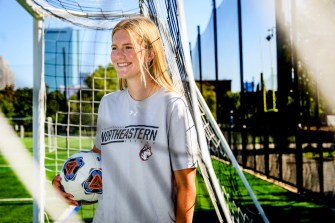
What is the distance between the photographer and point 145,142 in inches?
60.6

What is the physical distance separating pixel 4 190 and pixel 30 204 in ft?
5.44

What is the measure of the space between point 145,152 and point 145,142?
0.04 meters

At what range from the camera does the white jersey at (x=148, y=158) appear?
4.93ft

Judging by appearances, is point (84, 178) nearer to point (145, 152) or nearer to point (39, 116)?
point (145, 152)

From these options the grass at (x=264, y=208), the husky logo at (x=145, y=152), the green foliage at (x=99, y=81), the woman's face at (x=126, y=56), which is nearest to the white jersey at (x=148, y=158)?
the husky logo at (x=145, y=152)

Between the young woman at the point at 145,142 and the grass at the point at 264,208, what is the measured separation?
3143mm

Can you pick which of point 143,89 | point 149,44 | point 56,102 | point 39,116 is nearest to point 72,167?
point 143,89

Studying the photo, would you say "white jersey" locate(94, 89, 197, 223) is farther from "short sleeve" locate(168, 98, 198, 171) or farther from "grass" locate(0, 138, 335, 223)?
"grass" locate(0, 138, 335, 223)

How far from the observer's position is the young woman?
4.92ft

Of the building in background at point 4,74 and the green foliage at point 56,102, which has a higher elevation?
the green foliage at point 56,102

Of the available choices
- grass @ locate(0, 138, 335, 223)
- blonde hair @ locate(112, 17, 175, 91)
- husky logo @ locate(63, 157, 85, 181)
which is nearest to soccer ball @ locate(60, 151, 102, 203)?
husky logo @ locate(63, 157, 85, 181)

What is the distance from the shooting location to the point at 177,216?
59.5 inches

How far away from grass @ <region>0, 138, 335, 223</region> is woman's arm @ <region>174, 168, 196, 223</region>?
318 cm

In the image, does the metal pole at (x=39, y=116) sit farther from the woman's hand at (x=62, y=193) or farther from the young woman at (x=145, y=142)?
the young woman at (x=145, y=142)
